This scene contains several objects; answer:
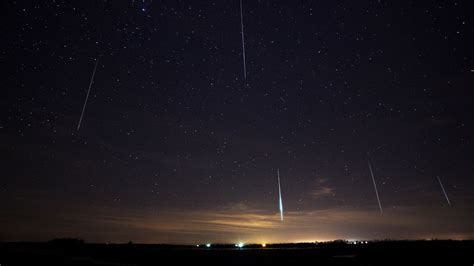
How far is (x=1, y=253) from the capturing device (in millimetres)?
22078

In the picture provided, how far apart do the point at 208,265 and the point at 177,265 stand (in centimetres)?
357

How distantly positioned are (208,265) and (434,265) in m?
23.8

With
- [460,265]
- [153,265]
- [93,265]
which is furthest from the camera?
[153,265]

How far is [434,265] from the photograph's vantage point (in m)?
38.0

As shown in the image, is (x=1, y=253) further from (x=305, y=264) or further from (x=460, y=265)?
(x=460, y=265)

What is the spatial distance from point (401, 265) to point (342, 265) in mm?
6762

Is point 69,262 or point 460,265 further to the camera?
point 460,265

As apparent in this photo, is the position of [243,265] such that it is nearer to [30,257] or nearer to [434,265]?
[434,265]

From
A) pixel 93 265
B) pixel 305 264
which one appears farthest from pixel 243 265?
pixel 93 265

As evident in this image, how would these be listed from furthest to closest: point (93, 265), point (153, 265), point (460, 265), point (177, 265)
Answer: point (177, 265), point (153, 265), point (460, 265), point (93, 265)

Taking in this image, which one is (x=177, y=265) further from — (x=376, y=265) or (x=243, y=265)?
(x=376, y=265)

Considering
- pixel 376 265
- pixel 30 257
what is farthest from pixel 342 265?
pixel 30 257

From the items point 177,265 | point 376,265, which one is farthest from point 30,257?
point 376,265

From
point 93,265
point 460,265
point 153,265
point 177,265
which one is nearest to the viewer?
point 93,265
